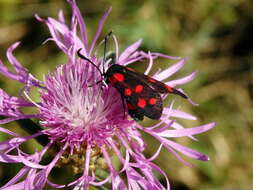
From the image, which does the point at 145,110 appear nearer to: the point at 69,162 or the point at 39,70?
the point at 69,162

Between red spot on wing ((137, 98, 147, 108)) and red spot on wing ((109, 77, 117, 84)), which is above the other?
red spot on wing ((109, 77, 117, 84))

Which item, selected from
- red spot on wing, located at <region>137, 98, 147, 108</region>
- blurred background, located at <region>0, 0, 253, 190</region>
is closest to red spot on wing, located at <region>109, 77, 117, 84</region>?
red spot on wing, located at <region>137, 98, 147, 108</region>

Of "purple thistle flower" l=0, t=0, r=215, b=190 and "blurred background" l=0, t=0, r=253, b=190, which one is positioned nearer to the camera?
"purple thistle flower" l=0, t=0, r=215, b=190

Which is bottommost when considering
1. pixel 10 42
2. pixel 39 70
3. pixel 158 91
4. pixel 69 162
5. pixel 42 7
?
pixel 69 162

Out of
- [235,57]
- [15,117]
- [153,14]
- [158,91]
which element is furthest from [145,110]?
[235,57]

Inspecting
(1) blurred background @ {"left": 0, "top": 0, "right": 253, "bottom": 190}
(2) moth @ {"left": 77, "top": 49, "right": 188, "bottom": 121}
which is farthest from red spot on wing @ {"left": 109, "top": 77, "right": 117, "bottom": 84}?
(1) blurred background @ {"left": 0, "top": 0, "right": 253, "bottom": 190}

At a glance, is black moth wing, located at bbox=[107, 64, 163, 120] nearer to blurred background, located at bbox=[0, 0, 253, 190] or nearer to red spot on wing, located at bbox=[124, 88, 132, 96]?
red spot on wing, located at bbox=[124, 88, 132, 96]

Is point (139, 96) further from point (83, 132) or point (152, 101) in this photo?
point (83, 132)

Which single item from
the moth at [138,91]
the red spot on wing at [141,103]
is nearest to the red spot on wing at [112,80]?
the moth at [138,91]
